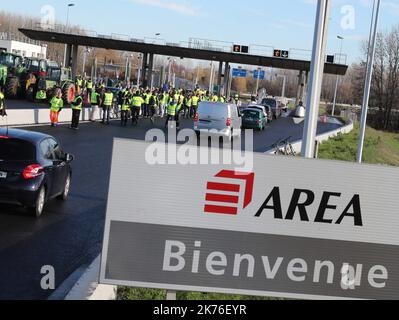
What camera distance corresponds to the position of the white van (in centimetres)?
2981

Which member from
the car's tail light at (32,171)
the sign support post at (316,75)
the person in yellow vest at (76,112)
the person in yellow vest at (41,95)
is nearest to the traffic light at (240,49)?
the person in yellow vest at (41,95)

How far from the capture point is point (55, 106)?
2786 cm

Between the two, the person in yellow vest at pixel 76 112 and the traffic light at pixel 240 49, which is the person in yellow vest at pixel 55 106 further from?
the traffic light at pixel 240 49

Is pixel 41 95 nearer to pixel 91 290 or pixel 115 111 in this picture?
pixel 115 111

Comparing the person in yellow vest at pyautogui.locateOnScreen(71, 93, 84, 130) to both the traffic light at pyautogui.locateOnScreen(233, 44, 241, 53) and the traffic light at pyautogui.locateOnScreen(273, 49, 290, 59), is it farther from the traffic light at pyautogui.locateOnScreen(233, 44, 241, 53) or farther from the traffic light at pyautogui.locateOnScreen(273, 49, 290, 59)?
the traffic light at pyautogui.locateOnScreen(233, 44, 241, 53)

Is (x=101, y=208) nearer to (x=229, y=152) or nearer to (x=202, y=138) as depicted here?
(x=229, y=152)

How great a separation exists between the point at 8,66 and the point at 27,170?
33699 mm

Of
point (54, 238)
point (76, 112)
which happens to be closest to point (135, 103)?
point (76, 112)

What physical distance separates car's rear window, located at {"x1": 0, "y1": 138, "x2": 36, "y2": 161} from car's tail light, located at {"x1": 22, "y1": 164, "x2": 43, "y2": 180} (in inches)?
7.8

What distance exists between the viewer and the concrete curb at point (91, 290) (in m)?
6.61

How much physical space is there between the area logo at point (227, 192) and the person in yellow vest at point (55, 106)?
21881 mm

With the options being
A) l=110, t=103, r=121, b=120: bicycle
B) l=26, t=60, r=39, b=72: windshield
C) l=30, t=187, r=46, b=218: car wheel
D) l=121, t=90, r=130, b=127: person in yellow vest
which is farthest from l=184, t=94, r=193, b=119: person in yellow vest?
l=30, t=187, r=46, b=218: car wheel

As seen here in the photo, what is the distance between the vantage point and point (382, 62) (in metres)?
91.8
